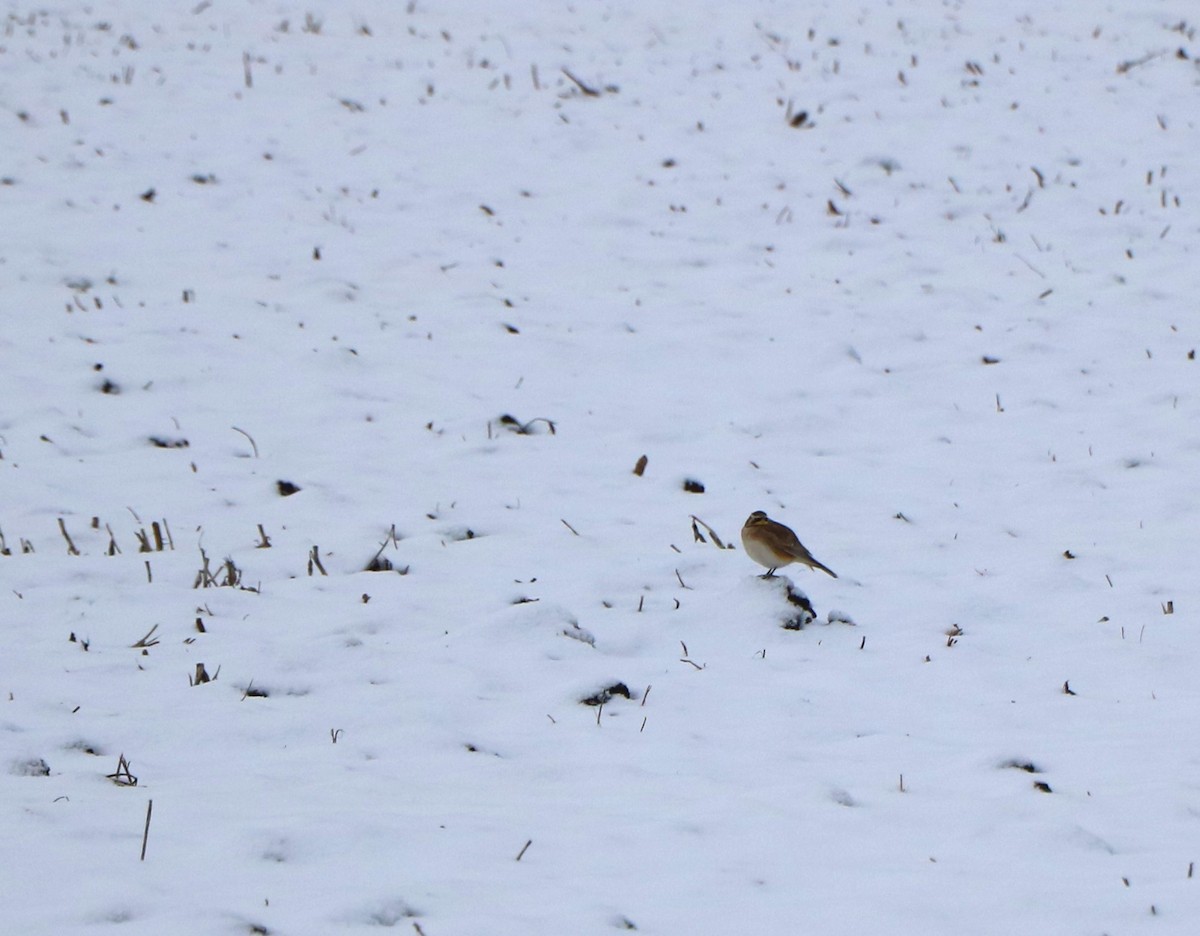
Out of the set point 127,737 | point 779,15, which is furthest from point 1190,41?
point 127,737

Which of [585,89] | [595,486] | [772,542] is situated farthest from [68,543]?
[585,89]

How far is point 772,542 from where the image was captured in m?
4.37

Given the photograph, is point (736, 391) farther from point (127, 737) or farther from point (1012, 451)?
point (127, 737)

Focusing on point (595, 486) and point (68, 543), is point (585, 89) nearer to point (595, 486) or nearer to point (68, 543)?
point (595, 486)

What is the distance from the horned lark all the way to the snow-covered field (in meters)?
0.19

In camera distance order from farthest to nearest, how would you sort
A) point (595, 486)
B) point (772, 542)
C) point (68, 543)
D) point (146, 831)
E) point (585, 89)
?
point (585, 89)
point (595, 486)
point (68, 543)
point (772, 542)
point (146, 831)

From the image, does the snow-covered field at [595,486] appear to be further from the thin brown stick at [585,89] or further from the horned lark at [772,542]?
the horned lark at [772,542]

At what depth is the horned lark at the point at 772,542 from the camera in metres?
4.35

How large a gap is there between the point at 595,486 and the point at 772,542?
157 centimetres

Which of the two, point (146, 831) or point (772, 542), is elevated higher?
point (772, 542)

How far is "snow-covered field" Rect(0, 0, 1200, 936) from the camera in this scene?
2990mm

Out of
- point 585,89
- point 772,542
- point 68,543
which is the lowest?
point 68,543

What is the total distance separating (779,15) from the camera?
1396cm

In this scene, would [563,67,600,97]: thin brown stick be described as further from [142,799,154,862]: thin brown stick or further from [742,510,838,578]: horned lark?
Answer: [142,799,154,862]: thin brown stick
